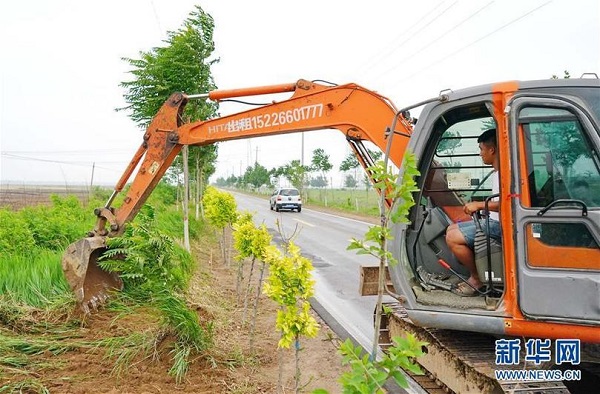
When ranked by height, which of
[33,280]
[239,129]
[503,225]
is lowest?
[33,280]

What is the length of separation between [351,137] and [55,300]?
3.97 m

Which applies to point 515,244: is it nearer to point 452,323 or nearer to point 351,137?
point 452,323

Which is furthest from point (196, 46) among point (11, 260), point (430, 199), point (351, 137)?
point (430, 199)

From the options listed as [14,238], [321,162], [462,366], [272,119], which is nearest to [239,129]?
[272,119]

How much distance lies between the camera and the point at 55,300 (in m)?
5.66

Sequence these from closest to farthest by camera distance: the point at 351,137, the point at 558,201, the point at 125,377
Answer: the point at 558,201, the point at 125,377, the point at 351,137

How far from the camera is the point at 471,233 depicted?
365cm

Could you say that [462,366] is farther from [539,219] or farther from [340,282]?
[340,282]

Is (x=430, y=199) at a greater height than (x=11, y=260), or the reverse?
(x=430, y=199)

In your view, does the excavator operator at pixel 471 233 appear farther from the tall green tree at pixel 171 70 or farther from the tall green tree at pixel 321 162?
the tall green tree at pixel 321 162

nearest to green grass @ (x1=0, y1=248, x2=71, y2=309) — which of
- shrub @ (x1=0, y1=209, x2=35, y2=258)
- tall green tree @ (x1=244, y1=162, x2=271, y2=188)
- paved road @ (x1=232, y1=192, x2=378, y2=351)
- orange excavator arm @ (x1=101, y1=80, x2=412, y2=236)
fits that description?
shrub @ (x1=0, y1=209, x2=35, y2=258)

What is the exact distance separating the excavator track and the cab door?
0.45m

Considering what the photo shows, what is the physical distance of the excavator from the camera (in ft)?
9.76

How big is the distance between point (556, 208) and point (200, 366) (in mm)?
3433
